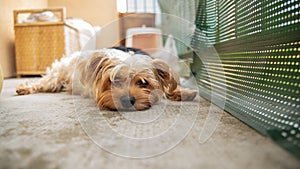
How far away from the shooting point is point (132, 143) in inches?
31.0

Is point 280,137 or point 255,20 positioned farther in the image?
point 255,20

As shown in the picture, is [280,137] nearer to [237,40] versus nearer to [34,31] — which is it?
[237,40]

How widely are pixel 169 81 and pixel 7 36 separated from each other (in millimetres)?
3281

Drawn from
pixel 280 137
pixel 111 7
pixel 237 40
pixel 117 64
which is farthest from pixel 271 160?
pixel 111 7

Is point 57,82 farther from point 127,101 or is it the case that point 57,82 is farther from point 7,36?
point 7,36

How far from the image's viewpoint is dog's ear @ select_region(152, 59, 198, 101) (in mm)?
1560

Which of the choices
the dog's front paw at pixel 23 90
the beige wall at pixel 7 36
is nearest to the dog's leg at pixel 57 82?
the dog's front paw at pixel 23 90

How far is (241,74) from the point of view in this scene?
1147mm

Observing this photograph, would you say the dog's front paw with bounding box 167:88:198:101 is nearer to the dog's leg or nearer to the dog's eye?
the dog's eye

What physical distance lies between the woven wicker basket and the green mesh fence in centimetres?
300

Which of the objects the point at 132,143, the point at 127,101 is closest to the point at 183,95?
the point at 127,101

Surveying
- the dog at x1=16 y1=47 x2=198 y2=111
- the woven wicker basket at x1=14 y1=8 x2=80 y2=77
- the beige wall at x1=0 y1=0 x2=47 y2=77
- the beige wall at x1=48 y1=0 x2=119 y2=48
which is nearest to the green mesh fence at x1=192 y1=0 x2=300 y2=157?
the dog at x1=16 y1=47 x2=198 y2=111

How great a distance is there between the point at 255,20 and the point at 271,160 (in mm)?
585

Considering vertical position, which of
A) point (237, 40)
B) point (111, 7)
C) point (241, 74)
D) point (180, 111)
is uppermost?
point (111, 7)
